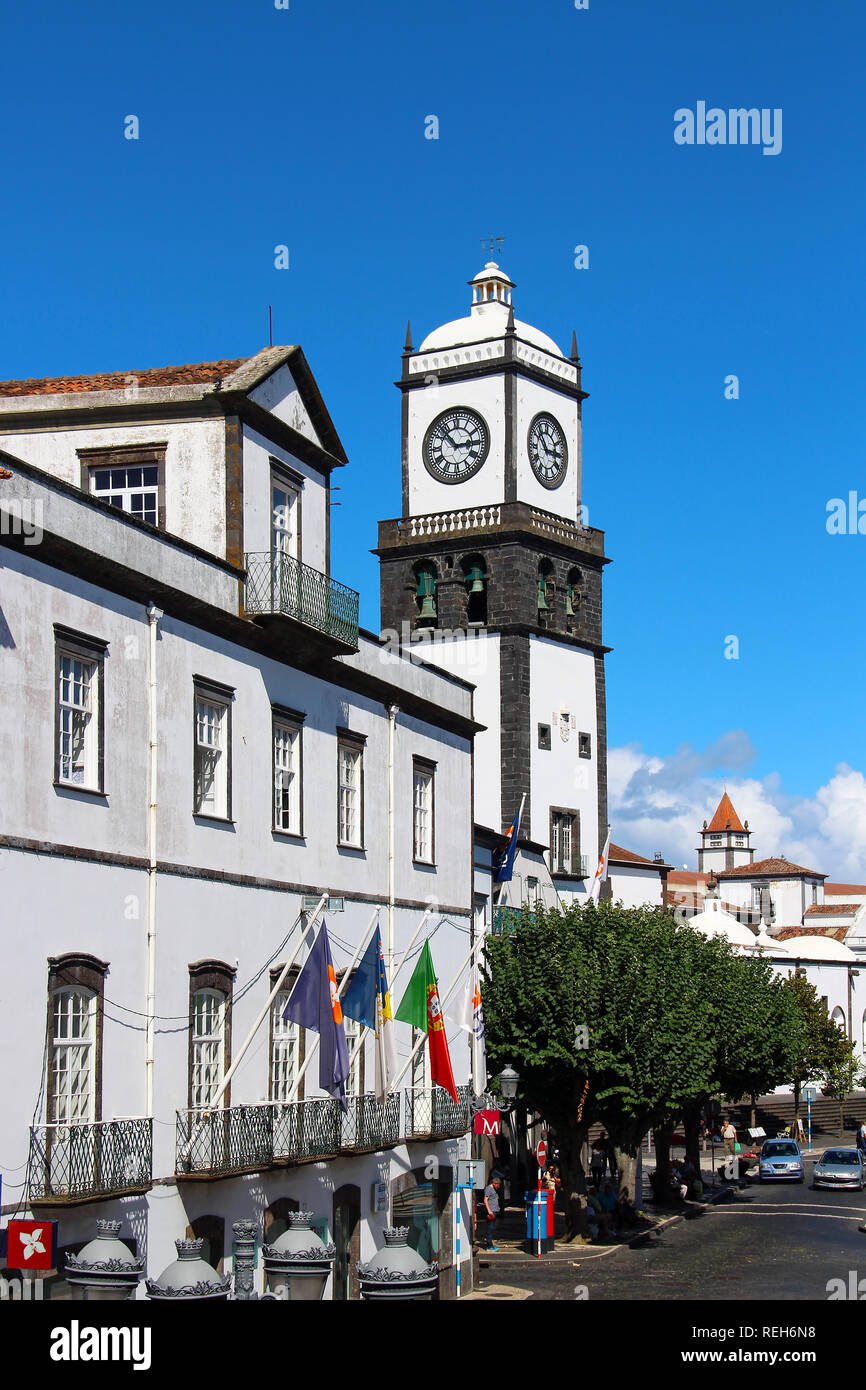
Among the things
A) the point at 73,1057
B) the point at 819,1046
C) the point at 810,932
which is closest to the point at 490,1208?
the point at 73,1057

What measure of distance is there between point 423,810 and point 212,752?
33.9ft

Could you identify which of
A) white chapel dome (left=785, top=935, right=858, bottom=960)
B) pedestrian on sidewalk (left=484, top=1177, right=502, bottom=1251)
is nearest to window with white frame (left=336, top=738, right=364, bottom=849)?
pedestrian on sidewalk (left=484, top=1177, right=502, bottom=1251)

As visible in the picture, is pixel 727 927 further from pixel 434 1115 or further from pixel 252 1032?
pixel 252 1032

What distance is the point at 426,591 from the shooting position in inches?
2581

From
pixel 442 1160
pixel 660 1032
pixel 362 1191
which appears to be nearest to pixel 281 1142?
pixel 362 1191

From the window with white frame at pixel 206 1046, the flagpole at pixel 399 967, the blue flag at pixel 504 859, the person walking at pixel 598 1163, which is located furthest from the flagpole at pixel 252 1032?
the person walking at pixel 598 1163

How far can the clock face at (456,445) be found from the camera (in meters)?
64.9

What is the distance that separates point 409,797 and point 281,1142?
9300 mm

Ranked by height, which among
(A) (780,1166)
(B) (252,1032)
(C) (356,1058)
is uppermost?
(B) (252,1032)

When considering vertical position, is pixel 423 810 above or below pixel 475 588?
below

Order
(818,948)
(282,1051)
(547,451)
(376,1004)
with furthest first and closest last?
(818,948) < (547,451) < (376,1004) < (282,1051)

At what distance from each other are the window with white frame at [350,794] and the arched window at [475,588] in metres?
32.3

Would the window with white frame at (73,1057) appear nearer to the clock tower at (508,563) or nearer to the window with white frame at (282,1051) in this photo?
the window with white frame at (282,1051)

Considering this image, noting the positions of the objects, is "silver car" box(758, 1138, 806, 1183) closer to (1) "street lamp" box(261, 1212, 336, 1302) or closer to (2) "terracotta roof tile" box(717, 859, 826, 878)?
(1) "street lamp" box(261, 1212, 336, 1302)
